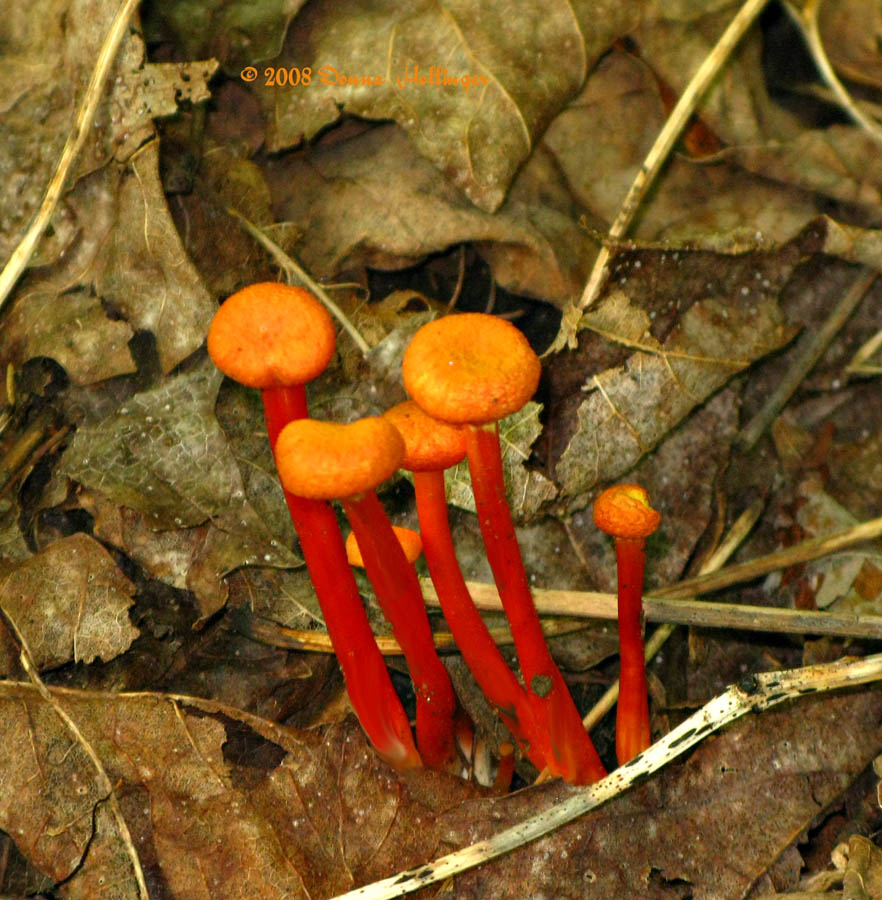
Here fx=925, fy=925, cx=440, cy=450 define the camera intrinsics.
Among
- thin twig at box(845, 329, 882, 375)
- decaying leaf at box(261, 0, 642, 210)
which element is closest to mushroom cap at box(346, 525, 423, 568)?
decaying leaf at box(261, 0, 642, 210)

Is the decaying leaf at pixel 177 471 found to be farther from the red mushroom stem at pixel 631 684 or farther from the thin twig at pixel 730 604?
the red mushroom stem at pixel 631 684

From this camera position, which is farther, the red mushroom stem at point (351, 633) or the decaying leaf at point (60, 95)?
the decaying leaf at point (60, 95)

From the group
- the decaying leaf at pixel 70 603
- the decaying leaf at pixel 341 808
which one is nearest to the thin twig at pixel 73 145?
the decaying leaf at pixel 70 603

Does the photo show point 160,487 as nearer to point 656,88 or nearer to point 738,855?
point 738,855

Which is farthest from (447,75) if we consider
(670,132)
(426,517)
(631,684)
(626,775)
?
(626,775)

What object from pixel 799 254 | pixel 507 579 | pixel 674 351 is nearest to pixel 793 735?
pixel 507 579
